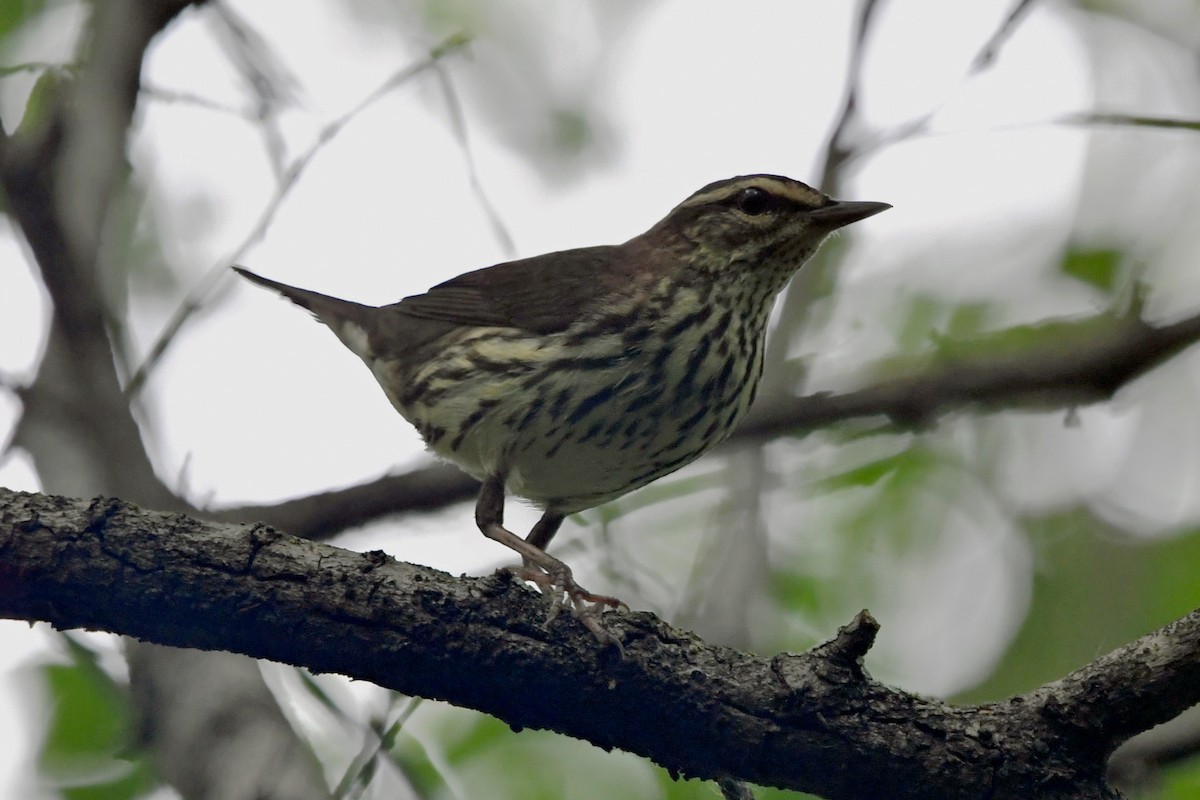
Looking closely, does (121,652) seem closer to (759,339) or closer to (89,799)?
(89,799)

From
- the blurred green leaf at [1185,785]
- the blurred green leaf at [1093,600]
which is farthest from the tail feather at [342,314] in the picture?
the blurred green leaf at [1185,785]

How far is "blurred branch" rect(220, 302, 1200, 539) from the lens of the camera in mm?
5449

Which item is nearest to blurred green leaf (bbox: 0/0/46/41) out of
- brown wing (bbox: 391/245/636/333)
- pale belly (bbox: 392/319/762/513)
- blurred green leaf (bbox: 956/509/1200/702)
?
brown wing (bbox: 391/245/636/333)

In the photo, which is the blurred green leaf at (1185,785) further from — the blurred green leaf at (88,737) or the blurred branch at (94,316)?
the blurred green leaf at (88,737)

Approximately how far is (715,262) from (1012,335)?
1603 mm

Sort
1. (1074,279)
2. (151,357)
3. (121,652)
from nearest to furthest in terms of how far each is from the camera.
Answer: (121,652)
(151,357)
(1074,279)

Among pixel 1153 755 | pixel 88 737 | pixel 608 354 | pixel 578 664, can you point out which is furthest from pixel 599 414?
pixel 88 737

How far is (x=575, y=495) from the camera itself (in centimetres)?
555

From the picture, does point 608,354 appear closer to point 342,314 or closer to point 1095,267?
point 342,314

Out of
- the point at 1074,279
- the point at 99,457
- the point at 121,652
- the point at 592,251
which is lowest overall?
the point at 121,652

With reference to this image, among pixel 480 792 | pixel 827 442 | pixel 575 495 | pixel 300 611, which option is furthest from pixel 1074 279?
pixel 300 611

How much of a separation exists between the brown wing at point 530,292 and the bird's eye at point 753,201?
608 mm

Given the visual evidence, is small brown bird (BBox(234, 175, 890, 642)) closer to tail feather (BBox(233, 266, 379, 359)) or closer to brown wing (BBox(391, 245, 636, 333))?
brown wing (BBox(391, 245, 636, 333))

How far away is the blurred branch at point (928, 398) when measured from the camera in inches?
215
